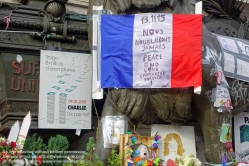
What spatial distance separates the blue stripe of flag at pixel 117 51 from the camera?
12.4 ft

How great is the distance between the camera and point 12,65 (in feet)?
14.4

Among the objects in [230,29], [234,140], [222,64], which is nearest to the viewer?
[222,64]

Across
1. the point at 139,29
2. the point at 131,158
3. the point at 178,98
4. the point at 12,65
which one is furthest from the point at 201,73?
the point at 12,65

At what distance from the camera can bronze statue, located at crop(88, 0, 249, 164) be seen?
12.6ft

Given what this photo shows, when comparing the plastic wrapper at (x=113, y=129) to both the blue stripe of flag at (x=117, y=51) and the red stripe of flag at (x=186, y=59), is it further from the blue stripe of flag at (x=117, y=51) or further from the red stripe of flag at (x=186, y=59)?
the red stripe of flag at (x=186, y=59)

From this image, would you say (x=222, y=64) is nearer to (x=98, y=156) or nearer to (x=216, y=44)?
(x=216, y=44)

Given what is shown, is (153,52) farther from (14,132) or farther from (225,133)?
(14,132)

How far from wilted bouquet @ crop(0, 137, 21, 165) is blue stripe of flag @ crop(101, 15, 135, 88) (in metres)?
0.88

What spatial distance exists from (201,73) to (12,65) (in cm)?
183

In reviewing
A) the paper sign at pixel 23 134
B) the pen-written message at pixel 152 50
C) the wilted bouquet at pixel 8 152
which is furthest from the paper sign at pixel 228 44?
the wilted bouquet at pixel 8 152

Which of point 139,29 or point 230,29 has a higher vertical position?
point 230,29

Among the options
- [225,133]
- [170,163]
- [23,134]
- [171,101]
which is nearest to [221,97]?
[225,133]

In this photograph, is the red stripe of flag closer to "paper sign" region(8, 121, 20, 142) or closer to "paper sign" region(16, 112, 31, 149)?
"paper sign" region(16, 112, 31, 149)

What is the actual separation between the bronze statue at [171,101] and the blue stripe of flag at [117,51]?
3.5 inches
